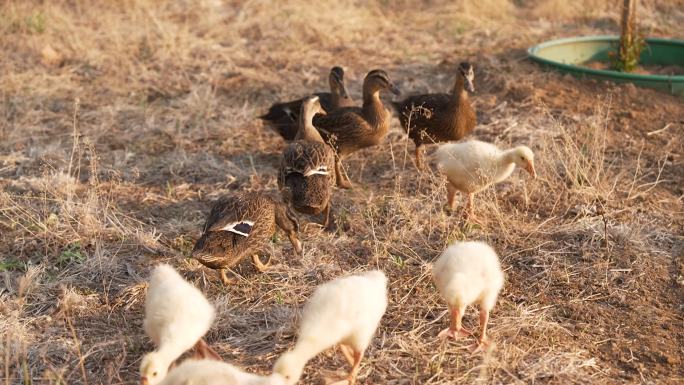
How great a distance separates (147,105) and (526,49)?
593 centimetres

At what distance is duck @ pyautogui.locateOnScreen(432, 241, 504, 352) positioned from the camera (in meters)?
4.57

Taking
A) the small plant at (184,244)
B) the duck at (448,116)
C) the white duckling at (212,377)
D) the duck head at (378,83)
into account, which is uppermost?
the white duckling at (212,377)

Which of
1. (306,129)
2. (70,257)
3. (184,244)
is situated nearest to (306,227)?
(184,244)

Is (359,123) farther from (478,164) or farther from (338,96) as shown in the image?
(478,164)

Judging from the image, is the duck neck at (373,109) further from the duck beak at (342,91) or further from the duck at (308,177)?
the duck at (308,177)

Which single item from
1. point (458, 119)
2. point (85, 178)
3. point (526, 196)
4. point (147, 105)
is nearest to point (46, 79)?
point (147, 105)

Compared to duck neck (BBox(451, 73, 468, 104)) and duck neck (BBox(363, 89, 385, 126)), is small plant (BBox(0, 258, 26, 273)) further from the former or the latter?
duck neck (BBox(451, 73, 468, 104))

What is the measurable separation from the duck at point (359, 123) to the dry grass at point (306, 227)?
0.35 metres

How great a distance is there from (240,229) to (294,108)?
3.00m

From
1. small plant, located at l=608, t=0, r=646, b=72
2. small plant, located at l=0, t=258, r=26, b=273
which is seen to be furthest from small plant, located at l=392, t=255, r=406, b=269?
small plant, located at l=608, t=0, r=646, b=72

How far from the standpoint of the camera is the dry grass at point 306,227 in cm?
486

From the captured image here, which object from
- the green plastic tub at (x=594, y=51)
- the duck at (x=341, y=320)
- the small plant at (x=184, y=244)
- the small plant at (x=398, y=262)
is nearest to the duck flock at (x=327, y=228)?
the duck at (x=341, y=320)

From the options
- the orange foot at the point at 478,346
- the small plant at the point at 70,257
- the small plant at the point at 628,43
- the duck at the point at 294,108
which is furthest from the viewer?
the small plant at the point at 628,43

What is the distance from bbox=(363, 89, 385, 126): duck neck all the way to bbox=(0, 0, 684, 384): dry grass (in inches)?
22.2
